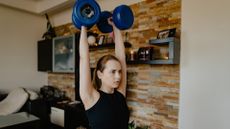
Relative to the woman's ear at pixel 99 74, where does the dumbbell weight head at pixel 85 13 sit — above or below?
above

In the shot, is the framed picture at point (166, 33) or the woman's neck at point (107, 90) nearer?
the woman's neck at point (107, 90)

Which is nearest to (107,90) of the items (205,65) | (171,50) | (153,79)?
(171,50)

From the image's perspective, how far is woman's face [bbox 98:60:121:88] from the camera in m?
1.12

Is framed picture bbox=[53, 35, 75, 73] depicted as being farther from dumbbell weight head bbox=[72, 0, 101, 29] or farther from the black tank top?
the black tank top

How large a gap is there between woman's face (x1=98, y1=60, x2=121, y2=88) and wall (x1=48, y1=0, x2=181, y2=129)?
139cm

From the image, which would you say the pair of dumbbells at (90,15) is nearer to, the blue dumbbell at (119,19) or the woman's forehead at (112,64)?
the blue dumbbell at (119,19)

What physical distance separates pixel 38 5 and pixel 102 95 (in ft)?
11.6

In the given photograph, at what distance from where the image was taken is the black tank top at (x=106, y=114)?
104cm

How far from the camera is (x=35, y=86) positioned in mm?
4227

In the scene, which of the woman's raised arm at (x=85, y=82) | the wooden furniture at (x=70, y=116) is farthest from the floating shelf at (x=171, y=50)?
the wooden furniture at (x=70, y=116)

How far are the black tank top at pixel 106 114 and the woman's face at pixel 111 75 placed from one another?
0.06 meters

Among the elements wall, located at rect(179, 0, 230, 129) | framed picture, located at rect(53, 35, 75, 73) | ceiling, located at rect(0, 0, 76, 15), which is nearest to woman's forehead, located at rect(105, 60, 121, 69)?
wall, located at rect(179, 0, 230, 129)

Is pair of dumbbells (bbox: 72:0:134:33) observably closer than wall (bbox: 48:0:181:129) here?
Yes

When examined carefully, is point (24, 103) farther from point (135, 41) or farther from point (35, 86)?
point (135, 41)
